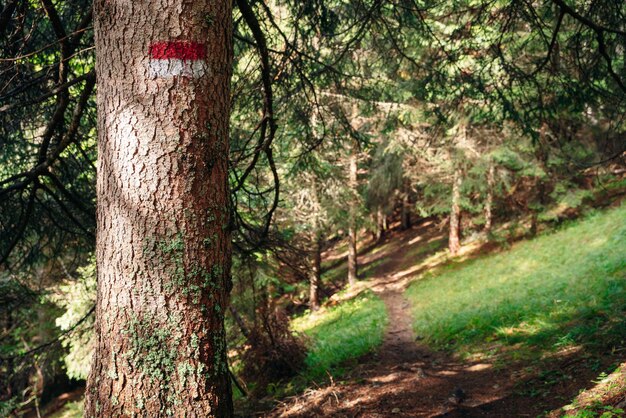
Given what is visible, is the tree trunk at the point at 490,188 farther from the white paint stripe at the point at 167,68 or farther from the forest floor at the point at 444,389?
the white paint stripe at the point at 167,68

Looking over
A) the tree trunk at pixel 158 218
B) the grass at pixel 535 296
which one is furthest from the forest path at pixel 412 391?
the tree trunk at pixel 158 218

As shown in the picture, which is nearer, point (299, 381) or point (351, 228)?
point (299, 381)

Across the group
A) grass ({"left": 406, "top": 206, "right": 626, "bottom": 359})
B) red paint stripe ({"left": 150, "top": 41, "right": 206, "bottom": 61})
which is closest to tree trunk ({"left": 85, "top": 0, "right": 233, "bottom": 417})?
red paint stripe ({"left": 150, "top": 41, "right": 206, "bottom": 61})

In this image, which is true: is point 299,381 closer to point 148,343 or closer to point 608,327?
point 608,327

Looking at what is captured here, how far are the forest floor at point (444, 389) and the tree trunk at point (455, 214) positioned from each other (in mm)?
10873

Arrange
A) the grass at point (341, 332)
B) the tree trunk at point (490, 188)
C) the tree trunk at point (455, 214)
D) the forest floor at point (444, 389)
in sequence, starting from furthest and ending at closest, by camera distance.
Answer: the tree trunk at point (455, 214) → the tree trunk at point (490, 188) → the grass at point (341, 332) → the forest floor at point (444, 389)

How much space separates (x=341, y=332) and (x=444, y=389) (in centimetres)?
666

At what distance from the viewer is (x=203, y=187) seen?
6.44 ft

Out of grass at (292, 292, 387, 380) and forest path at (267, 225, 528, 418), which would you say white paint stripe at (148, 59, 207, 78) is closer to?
forest path at (267, 225, 528, 418)

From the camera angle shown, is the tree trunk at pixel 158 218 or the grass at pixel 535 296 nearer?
the tree trunk at pixel 158 218

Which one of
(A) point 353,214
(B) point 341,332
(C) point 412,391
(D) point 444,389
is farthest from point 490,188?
(C) point 412,391

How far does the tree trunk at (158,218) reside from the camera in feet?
6.06

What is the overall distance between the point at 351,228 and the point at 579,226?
321 inches

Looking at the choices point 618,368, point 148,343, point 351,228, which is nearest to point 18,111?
point 148,343
